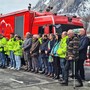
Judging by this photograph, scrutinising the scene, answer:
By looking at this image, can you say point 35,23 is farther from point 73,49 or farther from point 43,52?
point 73,49

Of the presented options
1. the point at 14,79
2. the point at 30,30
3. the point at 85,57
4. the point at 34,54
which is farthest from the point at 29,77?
the point at 30,30

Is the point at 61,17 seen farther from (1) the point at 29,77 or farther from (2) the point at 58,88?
(2) the point at 58,88

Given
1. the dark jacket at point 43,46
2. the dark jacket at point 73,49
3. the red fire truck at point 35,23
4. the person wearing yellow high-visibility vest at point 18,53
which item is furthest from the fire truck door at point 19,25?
the dark jacket at point 73,49

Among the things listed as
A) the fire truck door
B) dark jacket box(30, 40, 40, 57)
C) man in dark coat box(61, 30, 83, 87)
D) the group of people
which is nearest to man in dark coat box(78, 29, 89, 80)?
the group of people

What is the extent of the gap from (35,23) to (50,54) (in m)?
4.49

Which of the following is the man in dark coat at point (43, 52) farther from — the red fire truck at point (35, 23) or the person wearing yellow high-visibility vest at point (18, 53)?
the red fire truck at point (35, 23)

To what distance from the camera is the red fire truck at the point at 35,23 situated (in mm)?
15391

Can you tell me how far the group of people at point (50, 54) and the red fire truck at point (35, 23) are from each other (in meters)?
1.53

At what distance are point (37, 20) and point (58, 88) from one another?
6.82 meters

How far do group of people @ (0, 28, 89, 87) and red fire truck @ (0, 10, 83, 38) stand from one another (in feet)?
5.01

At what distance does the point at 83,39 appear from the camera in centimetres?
1075

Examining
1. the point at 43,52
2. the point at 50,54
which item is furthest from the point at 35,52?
the point at 50,54

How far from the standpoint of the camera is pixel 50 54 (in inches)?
480

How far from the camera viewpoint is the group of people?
10.3 m
